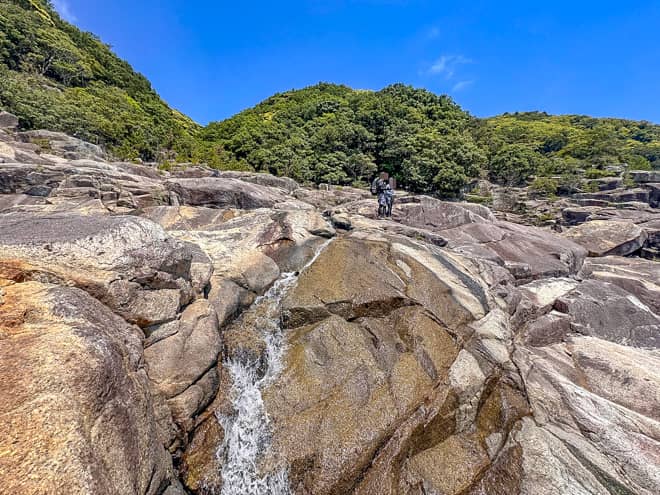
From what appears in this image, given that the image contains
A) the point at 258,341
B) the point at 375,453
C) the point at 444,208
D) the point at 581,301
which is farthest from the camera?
the point at 444,208

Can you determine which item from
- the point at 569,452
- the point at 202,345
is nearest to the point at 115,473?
the point at 202,345

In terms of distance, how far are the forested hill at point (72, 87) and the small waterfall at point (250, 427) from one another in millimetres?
41983

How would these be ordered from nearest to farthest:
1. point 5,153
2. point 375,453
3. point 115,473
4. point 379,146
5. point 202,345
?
point 115,473 → point 375,453 → point 202,345 → point 5,153 → point 379,146

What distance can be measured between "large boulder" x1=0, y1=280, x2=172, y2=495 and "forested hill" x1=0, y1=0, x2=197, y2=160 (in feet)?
138

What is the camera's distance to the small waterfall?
605 centimetres

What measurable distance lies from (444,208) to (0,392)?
23.8m

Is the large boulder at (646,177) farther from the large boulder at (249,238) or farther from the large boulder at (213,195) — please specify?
the large boulder at (213,195)

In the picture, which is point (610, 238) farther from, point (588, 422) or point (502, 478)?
point (502, 478)

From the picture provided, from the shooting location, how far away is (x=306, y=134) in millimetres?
55500

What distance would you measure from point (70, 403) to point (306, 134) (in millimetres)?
56907

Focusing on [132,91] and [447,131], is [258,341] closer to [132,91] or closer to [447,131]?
[447,131]

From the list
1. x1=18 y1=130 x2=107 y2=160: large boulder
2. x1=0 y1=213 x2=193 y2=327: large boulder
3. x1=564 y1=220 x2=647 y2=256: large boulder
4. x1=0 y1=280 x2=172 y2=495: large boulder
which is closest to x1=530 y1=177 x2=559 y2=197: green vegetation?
x1=564 y1=220 x2=647 y2=256: large boulder

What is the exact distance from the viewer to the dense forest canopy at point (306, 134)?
39.9 m

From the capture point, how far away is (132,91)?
74.5 metres
